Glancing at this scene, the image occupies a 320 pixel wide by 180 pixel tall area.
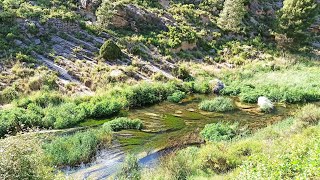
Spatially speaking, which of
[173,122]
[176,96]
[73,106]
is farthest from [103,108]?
[176,96]

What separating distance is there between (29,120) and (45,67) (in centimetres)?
874

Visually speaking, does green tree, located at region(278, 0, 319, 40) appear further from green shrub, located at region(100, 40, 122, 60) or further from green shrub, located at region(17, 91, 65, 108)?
green shrub, located at region(17, 91, 65, 108)

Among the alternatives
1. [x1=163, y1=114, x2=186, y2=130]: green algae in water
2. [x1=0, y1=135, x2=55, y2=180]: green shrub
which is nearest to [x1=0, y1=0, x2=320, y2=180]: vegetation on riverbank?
[x1=0, y1=135, x2=55, y2=180]: green shrub

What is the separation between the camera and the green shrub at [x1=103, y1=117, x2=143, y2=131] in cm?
1675

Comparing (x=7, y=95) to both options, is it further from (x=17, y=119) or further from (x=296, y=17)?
(x=296, y=17)

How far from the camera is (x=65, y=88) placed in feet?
73.6

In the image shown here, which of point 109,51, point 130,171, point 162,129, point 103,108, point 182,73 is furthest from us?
point 182,73

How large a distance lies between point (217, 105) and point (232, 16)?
17.9 m

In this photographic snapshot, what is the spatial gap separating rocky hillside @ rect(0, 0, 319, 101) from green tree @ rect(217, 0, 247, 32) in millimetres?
105

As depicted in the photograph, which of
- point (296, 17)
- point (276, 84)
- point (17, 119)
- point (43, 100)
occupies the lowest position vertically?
point (43, 100)

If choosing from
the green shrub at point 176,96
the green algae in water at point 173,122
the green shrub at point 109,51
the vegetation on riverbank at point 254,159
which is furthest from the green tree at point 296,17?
the vegetation on riverbank at point 254,159

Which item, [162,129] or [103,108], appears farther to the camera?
[103,108]

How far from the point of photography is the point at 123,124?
55.8 feet

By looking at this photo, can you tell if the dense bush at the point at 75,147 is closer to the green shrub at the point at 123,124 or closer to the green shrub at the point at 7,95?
the green shrub at the point at 123,124
